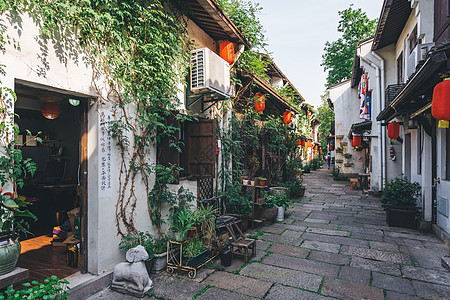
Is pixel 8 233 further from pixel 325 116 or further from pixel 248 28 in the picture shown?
pixel 325 116

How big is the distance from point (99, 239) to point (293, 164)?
10878mm

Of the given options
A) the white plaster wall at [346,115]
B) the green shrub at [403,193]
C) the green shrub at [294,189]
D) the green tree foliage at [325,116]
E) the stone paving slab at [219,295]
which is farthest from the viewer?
the green tree foliage at [325,116]

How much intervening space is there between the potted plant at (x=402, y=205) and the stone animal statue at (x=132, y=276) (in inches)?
288

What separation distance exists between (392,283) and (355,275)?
0.57 meters

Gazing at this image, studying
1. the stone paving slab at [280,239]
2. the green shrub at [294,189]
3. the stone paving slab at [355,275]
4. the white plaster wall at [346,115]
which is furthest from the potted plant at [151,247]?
the white plaster wall at [346,115]

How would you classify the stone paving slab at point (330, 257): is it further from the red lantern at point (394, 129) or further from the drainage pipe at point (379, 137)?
the drainage pipe at point (379, 137)

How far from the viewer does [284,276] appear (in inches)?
190

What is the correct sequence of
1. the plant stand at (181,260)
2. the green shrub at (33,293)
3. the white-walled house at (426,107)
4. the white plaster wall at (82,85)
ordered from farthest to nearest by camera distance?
the white-walled house at (426,107) < the plant stand at (181,260) < the white plaster wall at (82,85) < the green shrub at (33,293)

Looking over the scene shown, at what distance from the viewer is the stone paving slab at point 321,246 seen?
625 cm

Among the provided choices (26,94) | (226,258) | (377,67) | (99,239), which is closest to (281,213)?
(226,258)

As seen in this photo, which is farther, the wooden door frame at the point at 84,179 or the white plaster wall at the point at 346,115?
the white plaster wall at the point at 346,115

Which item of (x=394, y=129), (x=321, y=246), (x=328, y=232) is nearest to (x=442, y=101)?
(x=321, y=246)

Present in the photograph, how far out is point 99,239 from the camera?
4.27 meters

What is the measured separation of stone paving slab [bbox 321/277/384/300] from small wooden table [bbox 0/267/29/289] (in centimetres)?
409
